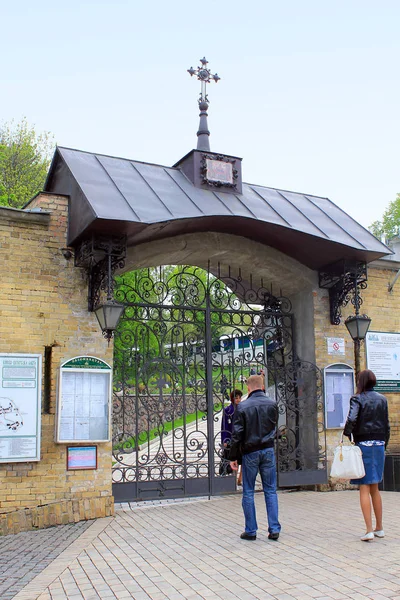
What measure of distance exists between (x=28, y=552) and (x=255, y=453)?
2.40 metres

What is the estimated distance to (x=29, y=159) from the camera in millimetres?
24906

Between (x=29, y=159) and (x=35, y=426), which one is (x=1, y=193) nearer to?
(x=29, y=159)

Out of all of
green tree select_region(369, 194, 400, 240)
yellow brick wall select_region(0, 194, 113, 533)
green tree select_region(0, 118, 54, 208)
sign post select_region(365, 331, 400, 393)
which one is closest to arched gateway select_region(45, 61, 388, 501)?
yellow brick wall select_region(0, 194, 113, 533)

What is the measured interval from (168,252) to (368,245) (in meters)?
3.01

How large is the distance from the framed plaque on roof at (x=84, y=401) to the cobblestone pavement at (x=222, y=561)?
110 centimetres

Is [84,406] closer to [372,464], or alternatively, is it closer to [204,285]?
[204,285]

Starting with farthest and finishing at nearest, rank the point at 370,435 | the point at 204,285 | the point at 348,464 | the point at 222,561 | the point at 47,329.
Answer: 1. the point at 204,285
2. the point at 47,329
3. the point at 370,435
4. the point at 348,464
5. the point at 222,561

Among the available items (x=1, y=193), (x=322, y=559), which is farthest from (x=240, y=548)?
(x=1, y=193)

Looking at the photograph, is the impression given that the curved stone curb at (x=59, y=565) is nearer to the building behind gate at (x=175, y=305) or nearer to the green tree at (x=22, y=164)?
the building behind gate at (x=175, y=305)

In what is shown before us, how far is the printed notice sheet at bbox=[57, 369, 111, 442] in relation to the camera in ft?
24.7

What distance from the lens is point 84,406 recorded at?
25.2 ft

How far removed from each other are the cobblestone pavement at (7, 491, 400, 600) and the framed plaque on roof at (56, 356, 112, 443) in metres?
1.10

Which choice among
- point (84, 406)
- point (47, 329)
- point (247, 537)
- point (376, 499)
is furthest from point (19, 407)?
point (376, 499)

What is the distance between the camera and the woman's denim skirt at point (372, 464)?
5.71 m
